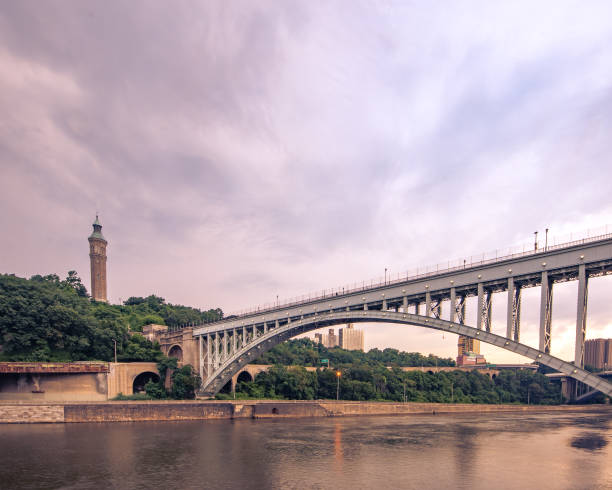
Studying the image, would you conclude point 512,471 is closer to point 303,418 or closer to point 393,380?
point 303,418

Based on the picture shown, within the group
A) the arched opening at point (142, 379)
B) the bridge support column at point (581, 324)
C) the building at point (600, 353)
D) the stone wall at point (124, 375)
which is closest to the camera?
the bridge support column at point (581, 324)

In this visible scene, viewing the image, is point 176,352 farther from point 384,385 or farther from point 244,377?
point 384,385

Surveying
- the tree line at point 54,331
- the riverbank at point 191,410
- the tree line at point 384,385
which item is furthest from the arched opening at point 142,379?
the riverbank at point 191,410

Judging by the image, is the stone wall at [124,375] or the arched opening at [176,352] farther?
the arched opening at [176,352]

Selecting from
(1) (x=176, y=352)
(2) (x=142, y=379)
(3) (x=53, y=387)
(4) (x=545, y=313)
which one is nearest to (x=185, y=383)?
(2) (x=142, y=379)

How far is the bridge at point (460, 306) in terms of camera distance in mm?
25453

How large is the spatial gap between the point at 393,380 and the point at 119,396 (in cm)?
4340

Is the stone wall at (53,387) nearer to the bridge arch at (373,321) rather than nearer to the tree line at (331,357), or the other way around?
the bridge arch at (373,321)

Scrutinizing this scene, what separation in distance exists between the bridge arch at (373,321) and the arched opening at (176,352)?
375 inches

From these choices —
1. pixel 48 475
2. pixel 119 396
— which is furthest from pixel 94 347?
pixel 48 475

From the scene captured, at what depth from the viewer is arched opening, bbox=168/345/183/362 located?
6719 cm

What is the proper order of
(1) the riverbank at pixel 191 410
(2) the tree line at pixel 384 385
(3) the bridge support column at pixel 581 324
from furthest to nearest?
(2) the tree line at pixel 384 385, (1) the riverbank at pixel 191 410, (3) the bridge support column at pixel 581 324

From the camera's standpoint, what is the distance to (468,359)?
146m

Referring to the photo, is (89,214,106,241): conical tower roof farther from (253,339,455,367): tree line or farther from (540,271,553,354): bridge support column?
(540,271,553,354): bridge support column
